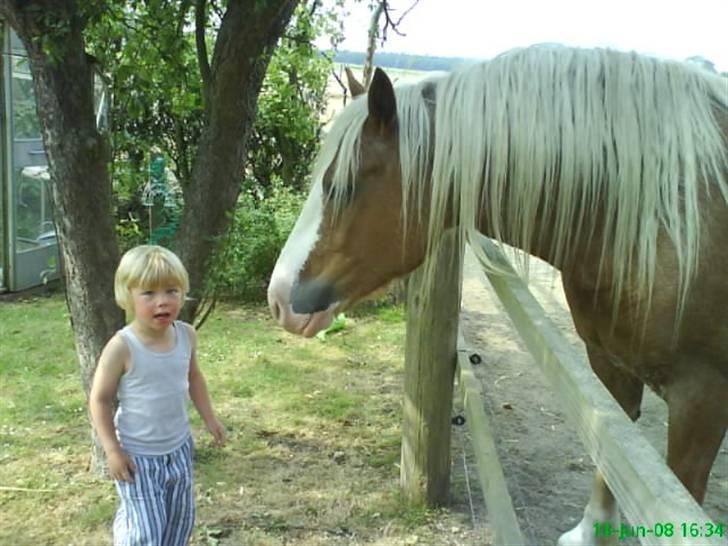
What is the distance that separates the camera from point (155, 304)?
1.99 m

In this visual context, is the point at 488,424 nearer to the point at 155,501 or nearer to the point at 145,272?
the point at 155,501

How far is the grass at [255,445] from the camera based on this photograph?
9.58ft

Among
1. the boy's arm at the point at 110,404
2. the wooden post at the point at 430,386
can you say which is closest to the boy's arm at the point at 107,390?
the boy's arm at the point at 110,404

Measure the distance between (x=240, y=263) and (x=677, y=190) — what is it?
16.4 feet

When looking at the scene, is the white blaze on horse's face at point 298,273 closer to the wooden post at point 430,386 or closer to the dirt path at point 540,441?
the dirt path at point 540,441

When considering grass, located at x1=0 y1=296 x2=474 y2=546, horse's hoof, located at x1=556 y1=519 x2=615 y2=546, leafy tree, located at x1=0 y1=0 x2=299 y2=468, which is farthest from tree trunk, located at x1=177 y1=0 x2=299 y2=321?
horse's hoof, located at x1=556 y1=519 x2=615 y2=546

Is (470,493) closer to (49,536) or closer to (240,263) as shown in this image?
(49,536)

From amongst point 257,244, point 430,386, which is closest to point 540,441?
point 430,386

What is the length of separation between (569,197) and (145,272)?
1.11m

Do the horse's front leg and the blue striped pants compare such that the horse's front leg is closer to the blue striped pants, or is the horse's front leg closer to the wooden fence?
the wooden fence

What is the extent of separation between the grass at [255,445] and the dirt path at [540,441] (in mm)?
484

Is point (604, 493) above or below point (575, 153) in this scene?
below

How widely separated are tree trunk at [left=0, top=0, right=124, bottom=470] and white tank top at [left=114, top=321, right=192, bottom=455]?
3.48 feet

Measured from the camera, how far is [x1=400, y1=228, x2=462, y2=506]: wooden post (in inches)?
118
